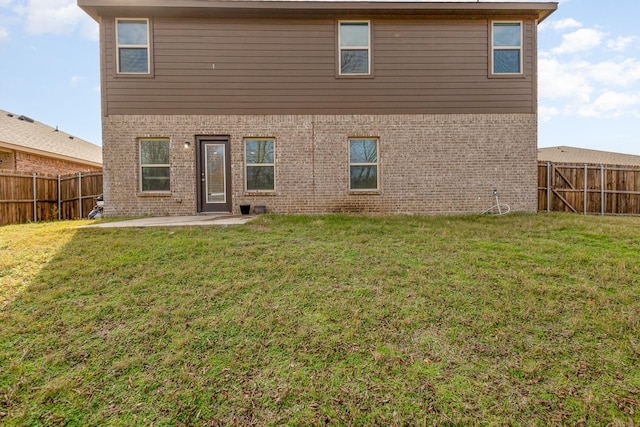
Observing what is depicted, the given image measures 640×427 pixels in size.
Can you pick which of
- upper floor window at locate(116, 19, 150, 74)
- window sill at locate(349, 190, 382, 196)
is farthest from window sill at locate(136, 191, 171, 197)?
window sill at locate(349, 190, 382, 196)

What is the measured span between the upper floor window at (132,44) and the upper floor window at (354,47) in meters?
5.07

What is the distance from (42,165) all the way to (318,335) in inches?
619

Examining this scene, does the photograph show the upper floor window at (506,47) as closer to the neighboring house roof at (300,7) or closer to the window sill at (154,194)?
the neighboring house roof at (300,7)

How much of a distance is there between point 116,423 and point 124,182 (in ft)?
25.1

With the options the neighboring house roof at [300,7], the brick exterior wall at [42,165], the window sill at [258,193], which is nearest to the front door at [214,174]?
the window sill at [258,193]

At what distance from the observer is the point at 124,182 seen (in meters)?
8.12

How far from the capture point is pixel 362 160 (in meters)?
8.48

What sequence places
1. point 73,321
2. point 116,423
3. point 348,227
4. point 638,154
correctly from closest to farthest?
point 116,423 < point 73,321 < point 348,227 < point 638,154

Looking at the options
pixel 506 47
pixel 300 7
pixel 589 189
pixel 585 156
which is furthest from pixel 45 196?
pixel 585 156

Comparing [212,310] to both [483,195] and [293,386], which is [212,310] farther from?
[483,195]

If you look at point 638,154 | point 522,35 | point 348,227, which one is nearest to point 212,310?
point 348,227

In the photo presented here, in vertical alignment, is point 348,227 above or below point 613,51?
below

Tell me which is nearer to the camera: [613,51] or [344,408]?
[344,408]

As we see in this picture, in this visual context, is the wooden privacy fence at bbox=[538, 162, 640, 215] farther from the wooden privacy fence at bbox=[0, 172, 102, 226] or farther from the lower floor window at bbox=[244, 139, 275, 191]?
the wooden privacy fence at bbox=[0, 172, 102, 226]
